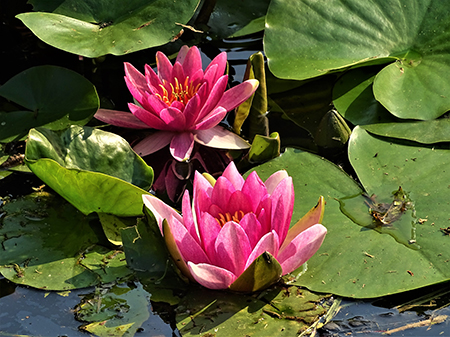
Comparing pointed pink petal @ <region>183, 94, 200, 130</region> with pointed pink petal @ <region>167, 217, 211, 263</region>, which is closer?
pointed pink petal @ <region>167, 217, 211, 263</region>

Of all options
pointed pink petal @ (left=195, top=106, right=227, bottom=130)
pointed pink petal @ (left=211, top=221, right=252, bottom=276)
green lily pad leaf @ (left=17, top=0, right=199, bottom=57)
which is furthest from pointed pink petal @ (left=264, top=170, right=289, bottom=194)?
green lily pad leaf @ (left=17, top=0, right=199, bottom=57)

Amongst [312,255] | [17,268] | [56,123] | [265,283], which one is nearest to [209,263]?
[265,283]

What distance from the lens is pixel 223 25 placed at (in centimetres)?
312

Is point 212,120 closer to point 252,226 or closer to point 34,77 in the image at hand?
point 252,226

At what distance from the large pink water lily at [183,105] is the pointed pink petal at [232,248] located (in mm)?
760

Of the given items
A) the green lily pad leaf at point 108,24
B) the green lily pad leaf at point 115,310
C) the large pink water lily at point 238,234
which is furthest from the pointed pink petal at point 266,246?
the green lily pad leaf at point 108,24

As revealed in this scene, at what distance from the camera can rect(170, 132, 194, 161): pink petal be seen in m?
2.15

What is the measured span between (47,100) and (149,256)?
1155mm

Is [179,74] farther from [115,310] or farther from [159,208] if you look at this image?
[115,310]

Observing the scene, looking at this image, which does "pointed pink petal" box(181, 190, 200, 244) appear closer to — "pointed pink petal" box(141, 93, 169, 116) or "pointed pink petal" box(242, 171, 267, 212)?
"pointed pink petal" box(242, 171, 267, 212)

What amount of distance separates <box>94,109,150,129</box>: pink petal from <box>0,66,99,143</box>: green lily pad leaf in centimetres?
6

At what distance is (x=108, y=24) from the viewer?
2.47 meters

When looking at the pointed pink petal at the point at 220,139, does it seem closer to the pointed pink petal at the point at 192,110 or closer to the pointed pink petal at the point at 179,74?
the pointed pink petal at the point at 192,110

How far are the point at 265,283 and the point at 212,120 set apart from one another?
90 centimetres
